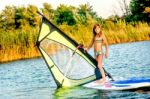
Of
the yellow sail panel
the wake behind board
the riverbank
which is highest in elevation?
the yellow sail panel

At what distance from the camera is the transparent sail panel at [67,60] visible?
579 inches

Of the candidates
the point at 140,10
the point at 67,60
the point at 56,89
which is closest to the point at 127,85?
the point at 67,60

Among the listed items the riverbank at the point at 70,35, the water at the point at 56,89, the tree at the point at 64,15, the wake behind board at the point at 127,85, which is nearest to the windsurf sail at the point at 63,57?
the water at the point at 56,89

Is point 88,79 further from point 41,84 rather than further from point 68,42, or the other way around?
point 41,84

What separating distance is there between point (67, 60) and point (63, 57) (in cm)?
17

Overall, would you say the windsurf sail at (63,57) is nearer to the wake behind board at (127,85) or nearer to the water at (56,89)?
the water at (56,89)

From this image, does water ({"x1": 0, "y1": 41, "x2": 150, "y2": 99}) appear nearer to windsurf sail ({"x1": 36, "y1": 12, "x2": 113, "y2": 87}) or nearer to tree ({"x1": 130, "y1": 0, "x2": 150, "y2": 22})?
windsurf sail ({"x1": 36, "y1": 12, "x2": 113, "y2": 87})

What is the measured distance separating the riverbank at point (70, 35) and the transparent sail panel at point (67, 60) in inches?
665

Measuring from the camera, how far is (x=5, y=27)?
2457 inches

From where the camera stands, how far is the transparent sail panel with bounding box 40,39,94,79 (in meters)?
14.7

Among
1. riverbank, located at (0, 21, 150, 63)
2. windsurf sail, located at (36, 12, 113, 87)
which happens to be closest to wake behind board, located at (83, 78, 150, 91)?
windsurf sail, located at (36, 12, 113, 87)

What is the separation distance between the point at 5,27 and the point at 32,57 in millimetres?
31402

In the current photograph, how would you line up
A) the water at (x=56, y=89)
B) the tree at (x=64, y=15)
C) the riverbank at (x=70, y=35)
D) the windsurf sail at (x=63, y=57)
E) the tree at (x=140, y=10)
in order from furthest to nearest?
the tree at (x=64, y=15) < the tree at (x=140, y=10) < the riverbank at (x=70, y=35) < the windsurf sail at (x=63, y=57) < the water at (x=56, y=89)

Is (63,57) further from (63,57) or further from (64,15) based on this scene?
(64,15)
